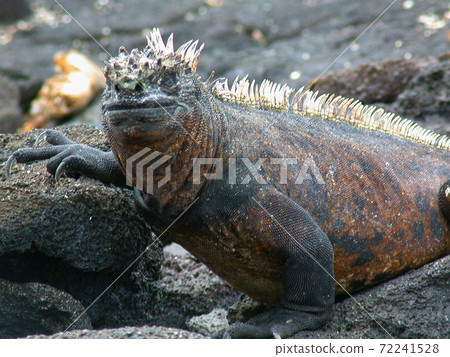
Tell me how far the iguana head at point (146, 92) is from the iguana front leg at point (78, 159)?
786 millimetres

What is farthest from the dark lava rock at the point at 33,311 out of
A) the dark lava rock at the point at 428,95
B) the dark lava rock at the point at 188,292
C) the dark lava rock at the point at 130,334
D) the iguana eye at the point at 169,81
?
the dark lava rock at the point at 428,95

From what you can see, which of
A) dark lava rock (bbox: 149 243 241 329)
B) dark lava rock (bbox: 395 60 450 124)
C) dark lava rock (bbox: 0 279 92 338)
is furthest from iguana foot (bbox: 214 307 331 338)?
dark lava rock (bbox: 395 60 450 124)

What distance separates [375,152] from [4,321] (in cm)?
288

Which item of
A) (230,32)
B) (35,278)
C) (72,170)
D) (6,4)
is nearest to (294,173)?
(72,170)

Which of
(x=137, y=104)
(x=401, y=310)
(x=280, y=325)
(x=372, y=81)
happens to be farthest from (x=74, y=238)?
(x=372, y=81)

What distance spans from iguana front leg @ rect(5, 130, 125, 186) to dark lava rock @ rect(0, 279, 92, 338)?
83 centimetres

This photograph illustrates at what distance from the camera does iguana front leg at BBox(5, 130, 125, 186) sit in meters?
4.38

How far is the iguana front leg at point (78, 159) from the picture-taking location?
4.38 metres

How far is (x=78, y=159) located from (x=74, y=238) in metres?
0.57

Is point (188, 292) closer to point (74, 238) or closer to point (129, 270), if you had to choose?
point (129, 270)

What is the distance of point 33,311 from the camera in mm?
4129

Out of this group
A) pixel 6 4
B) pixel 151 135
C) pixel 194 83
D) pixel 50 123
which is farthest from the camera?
pixel 6 4

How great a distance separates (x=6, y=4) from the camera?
17219 mm

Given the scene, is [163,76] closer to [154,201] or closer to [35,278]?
[154,201]
